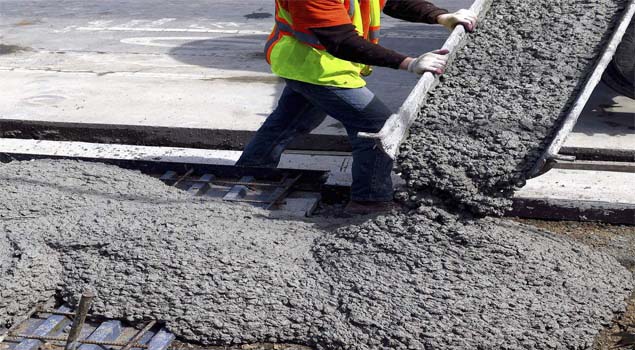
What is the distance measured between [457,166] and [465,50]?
0.97m

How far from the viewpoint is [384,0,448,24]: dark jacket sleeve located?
4844mm

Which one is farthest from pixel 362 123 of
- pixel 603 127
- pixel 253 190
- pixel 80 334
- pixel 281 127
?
pixel 603 127

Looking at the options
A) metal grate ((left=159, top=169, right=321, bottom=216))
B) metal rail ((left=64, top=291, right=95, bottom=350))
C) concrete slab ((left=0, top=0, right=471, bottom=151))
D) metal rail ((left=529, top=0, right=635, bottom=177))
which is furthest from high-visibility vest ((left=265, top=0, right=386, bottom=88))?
metal rail ((left=64, top=291, right=95, bottom=350))

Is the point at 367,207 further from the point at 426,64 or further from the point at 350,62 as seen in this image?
the point at 426,64

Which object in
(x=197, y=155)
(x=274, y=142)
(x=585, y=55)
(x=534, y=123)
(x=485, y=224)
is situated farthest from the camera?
(x=197, y=155)

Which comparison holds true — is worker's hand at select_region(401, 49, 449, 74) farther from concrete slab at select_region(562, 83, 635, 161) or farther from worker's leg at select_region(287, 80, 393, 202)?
concrete slab at select_region(562, 83, 635, 161)

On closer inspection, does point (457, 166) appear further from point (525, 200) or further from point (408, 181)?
point (525, 200)

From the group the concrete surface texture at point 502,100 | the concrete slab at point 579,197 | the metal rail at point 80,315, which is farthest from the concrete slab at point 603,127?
the metal rail at point 80,315

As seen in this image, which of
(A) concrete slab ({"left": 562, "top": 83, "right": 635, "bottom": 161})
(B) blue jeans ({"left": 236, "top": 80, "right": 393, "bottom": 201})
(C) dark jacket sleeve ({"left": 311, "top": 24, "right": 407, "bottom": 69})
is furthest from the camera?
(A) concrete slab ({"left": 562, "top": 83, "right": 635, "bottom": 161})

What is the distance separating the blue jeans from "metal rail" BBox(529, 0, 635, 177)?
84cm

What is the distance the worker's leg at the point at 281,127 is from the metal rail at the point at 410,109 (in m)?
0.94

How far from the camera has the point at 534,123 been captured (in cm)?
421

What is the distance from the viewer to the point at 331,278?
148 inches

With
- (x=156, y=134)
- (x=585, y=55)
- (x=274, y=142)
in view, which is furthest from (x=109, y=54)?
(x=585, y=55)
